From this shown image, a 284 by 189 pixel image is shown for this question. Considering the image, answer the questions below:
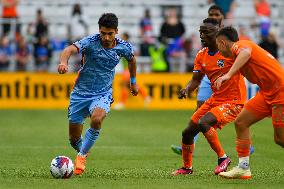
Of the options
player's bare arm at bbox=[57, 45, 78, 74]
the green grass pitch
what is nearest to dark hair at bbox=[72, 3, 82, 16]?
the green grass pitch

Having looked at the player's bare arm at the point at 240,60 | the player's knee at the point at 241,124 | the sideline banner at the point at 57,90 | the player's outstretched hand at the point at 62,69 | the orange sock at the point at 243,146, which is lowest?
the sideline banner at the point at 57,90

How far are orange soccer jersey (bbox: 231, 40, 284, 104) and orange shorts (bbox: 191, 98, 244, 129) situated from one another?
1.28 m

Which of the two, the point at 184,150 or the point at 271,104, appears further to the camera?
the point at 184,150

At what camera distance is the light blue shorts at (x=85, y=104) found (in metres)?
12.5

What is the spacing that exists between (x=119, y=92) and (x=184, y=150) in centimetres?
1582

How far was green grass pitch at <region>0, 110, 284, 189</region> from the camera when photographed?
11016mm

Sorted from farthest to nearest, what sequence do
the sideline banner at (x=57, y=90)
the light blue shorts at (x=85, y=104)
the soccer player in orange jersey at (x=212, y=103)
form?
the sideline banner at (x=57, y=90) < the light blue shorts at (x=85, y=104) < the soccer player in orange jersey at (x=212, y=103)

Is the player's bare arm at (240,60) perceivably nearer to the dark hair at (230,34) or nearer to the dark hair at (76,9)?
the dark hair at (230,34)

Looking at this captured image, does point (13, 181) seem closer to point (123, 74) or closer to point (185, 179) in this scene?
point (185, 179)

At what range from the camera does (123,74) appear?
27719 millimetres

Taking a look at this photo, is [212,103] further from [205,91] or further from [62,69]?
[62,69]

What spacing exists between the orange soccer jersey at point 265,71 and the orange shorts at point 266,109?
7 cm

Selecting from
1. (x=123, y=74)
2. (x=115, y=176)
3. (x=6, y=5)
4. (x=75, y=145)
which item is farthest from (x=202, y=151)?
(x=6, y=5)

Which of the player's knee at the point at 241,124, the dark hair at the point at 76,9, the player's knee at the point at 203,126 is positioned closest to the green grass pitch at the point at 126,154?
the player's knee at the point at 203,126
